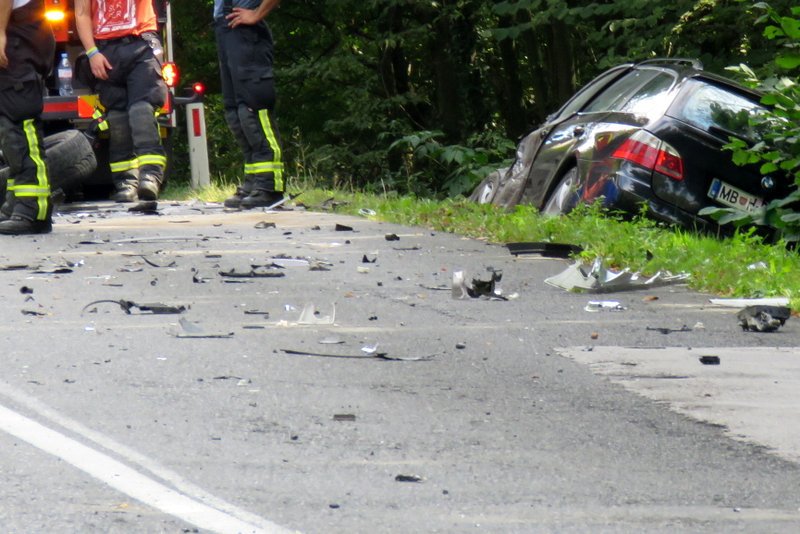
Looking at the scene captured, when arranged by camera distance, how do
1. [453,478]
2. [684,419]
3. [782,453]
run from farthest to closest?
1. [684,419]
2. [782,453]
3. [453,478]

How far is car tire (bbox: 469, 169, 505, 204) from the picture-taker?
1395cm

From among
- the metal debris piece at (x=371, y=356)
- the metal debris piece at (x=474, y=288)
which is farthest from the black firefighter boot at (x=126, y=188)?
the metal debris piece at (x=371, y=356)

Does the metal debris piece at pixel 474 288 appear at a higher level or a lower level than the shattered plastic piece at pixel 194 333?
lower

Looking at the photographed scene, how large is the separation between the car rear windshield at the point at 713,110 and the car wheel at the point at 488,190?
10.2 feet

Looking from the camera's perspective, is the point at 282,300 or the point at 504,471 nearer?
the point at 504,471

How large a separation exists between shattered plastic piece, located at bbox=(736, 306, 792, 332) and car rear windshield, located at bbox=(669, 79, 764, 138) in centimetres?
345

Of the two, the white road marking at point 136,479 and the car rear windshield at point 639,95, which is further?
the car rear windshield at point 639,95

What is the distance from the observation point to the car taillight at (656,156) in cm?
1068

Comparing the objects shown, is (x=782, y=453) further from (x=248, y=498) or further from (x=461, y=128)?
(x=461, y=128)

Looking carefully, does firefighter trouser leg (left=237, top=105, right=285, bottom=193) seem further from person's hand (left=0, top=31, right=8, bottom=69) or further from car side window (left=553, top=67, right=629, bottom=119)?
person's hand (left=0, top=31, right=8, bottom=69)

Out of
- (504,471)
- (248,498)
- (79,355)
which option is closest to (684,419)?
(504,471)

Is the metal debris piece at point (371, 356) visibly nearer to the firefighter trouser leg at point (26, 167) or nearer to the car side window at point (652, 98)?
the car side window at point (652, 98)

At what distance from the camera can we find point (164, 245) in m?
10.4

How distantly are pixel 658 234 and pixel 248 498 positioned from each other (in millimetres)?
6296
